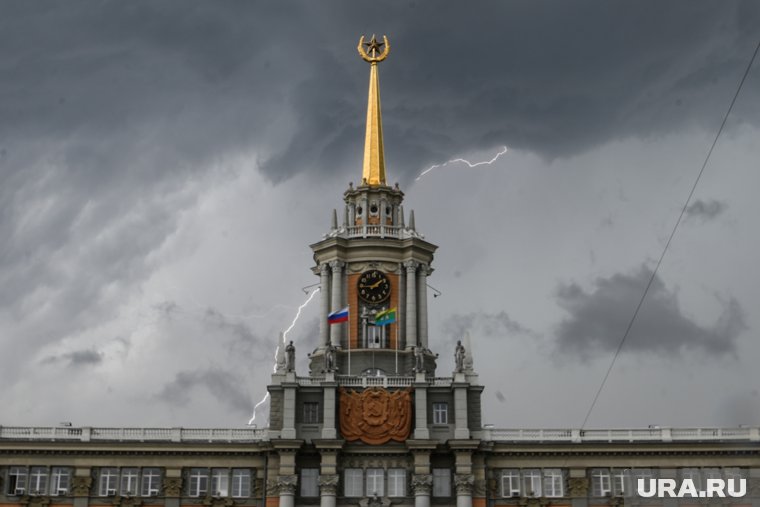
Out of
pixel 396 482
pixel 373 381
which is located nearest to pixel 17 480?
pixel 373 381

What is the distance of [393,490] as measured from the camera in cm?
10994

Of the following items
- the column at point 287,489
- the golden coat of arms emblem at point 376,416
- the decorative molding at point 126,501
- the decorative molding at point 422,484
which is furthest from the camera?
the golden coat of arms emblem at point 376,416

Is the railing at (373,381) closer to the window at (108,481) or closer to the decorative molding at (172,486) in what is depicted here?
the decorative molding at (172,486)

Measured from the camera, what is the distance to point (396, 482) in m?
110

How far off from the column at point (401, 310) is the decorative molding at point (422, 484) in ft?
51.2

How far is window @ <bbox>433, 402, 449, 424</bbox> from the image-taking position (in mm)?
111875

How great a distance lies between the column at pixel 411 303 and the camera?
397 ft

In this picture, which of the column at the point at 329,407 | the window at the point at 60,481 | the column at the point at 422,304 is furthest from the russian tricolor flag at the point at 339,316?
the window at the point at 60,481

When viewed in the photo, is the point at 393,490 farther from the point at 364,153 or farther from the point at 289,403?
the point at 364,153

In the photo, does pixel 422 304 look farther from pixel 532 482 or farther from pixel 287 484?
pixel 287 484

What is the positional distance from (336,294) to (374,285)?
380cm

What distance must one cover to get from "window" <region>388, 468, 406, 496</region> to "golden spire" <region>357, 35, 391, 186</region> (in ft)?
106

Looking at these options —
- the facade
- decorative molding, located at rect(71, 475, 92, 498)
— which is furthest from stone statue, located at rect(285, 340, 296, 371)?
decorative molding, located at rect(71, 475, 92, 498)

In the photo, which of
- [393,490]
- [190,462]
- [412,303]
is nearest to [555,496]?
[393,490]
